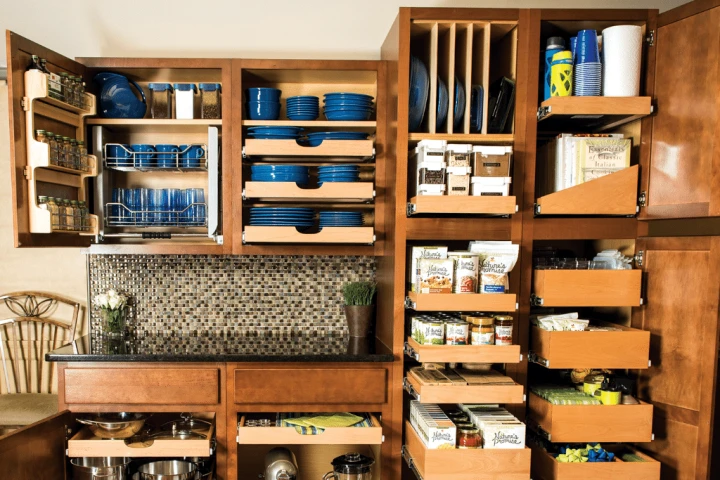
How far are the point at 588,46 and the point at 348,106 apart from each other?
112cm

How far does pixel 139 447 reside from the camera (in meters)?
2.12

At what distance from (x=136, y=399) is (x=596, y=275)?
2120 millimetres

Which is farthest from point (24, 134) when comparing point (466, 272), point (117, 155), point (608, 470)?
point (608, 470)

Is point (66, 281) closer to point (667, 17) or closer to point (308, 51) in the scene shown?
point (308, 51)

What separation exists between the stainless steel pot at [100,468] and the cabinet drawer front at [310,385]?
60 cm

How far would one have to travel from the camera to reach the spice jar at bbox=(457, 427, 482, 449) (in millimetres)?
1930

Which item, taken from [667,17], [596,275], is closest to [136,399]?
[596,275]

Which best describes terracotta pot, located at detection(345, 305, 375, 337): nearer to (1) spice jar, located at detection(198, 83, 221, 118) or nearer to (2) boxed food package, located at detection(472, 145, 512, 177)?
(2) boxed food package, located at detection(472, 145, 512, 177)

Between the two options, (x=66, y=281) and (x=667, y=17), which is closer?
(x=667, y=17)

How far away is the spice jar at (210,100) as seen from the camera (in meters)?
2.45

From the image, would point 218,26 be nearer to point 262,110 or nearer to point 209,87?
point 209,87

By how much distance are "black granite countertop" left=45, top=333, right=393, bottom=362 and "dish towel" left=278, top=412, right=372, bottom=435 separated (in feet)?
0.93

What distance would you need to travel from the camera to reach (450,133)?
2.16 metres

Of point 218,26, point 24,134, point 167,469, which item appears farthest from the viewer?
point 218,26
